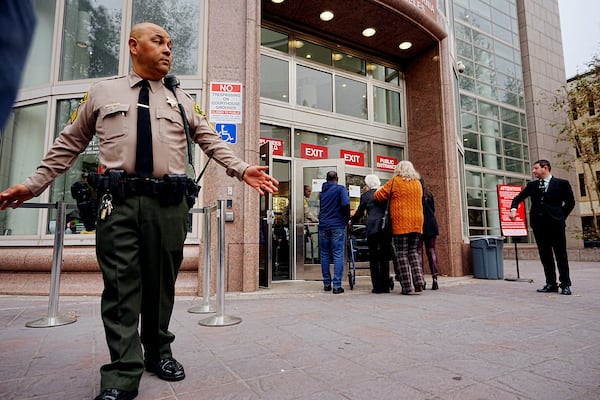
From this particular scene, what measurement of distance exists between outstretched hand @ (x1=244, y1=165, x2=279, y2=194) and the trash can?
7036 millimetres

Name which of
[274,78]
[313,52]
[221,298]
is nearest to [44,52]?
[274,78]

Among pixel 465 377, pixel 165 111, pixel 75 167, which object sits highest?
pixel 75 167

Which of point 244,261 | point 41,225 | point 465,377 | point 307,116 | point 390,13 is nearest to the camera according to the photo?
point 465,377

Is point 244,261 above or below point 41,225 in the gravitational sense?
below

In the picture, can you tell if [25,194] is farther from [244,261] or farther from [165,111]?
[244,261]

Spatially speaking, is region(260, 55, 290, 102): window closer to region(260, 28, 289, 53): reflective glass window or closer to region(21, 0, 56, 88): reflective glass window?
region(260, 28, 289, 53): reflective glass window

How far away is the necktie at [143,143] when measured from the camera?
2092 millimetres

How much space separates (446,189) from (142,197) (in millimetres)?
7673

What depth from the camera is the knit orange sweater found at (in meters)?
5.60

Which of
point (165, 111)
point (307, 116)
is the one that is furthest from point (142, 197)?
point (307, 116)

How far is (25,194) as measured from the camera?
2.04 m

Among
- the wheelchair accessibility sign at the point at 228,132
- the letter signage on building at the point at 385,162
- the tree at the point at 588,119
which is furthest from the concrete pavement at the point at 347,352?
the tree at the point at 588,119

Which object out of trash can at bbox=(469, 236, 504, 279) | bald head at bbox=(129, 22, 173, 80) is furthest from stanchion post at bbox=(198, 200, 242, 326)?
trash can at bbox=(469, 236, 504, 279)

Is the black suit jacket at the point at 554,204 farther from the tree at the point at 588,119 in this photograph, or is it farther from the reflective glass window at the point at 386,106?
the tree at the point at 588,119
